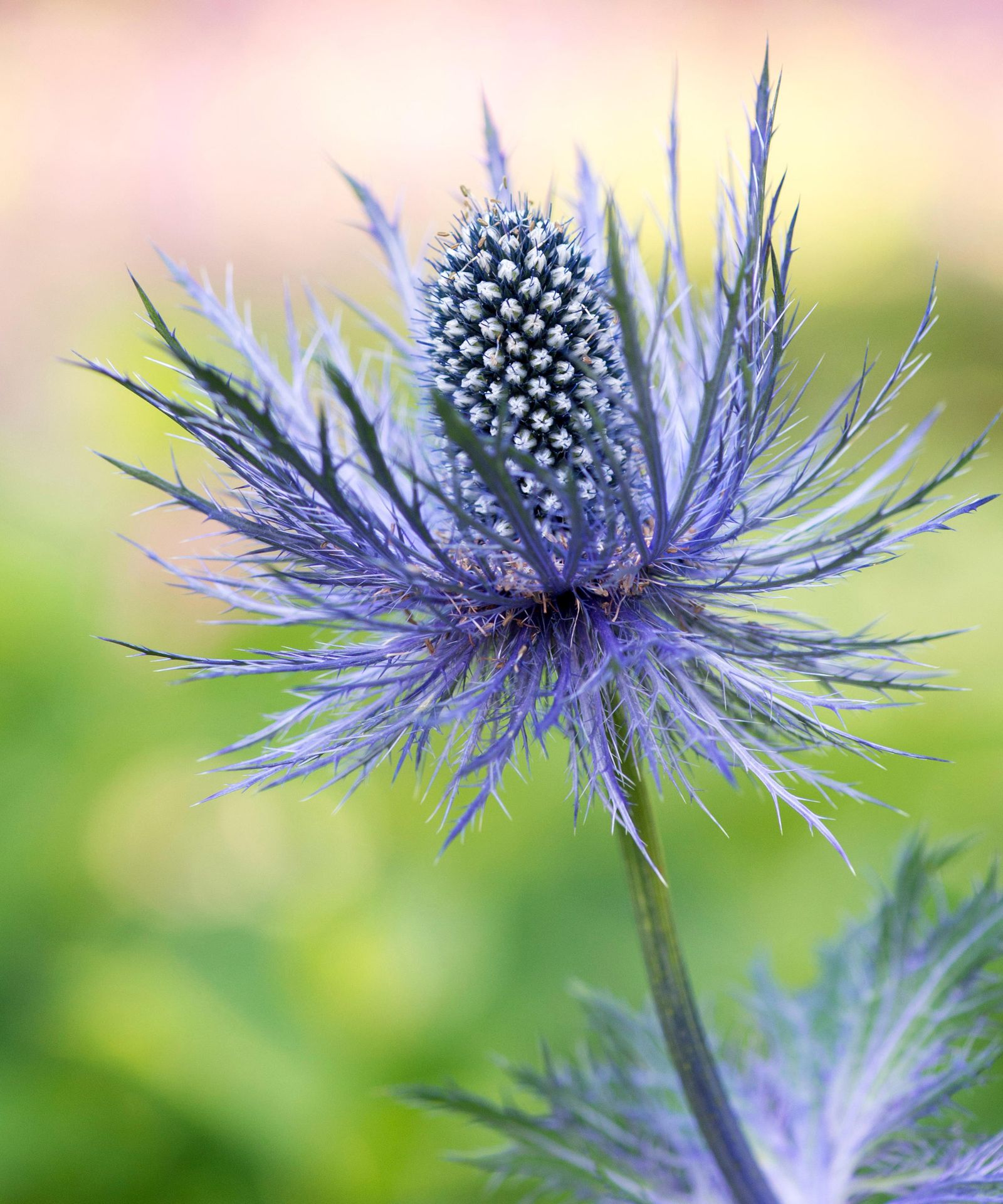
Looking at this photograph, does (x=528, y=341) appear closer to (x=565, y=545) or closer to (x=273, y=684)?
(x=565, y=545)

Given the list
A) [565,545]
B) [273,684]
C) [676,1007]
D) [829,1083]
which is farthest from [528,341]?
[273,684]

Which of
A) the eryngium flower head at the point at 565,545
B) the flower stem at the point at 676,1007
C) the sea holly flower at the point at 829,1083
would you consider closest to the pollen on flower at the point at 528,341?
the eryngium flower head at the point at 565,545

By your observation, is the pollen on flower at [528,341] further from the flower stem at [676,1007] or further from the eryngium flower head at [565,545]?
the flower stem at [676,1007]

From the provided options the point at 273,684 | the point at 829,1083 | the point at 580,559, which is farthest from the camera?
the point at 273,684

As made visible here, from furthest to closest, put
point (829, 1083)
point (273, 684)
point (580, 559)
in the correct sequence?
point (273, 684) → point (829, 1083) → point (580, 559)

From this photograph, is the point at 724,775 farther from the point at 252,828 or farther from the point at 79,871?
the point at 79,871

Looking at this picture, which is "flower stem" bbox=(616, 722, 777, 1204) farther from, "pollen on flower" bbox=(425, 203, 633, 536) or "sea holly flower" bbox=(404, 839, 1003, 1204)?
"pollen on flower" bbox=(425, 203, 633, 536)

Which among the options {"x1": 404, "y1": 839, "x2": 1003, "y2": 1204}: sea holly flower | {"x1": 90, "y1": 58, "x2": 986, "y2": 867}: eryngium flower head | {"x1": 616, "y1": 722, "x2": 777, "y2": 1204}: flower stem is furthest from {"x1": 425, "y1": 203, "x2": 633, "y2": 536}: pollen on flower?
{"x1": 404, "y1": 839, "x2": 1003, "y2": 1204}: sea holly flower
